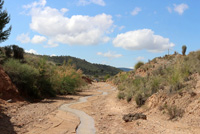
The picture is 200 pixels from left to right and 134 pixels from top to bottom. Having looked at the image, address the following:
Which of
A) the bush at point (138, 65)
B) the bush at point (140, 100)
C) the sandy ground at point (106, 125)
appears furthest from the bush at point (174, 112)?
the bush at point (138, 65)

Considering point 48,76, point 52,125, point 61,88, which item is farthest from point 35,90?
point 52,125

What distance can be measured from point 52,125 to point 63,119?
1.43 meters

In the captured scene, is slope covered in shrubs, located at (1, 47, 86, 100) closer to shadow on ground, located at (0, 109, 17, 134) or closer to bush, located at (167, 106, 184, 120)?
shadow on ground, located at (0, 109, 17, 134)

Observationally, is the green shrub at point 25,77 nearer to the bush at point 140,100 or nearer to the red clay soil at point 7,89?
the red clay soil at point 7,89

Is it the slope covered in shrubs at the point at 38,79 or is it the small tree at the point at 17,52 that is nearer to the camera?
the slope covered in shrubs at the point at 38,79

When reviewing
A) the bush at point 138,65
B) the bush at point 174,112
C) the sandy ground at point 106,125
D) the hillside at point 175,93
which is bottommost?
the sandy ground at point 106,125

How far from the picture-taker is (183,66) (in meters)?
14.5

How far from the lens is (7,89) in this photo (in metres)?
15.6

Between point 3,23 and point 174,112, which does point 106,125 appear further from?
point 3,23

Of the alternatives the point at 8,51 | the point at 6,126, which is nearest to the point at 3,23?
the point at 8,51

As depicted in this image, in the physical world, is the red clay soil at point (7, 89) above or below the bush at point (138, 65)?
below

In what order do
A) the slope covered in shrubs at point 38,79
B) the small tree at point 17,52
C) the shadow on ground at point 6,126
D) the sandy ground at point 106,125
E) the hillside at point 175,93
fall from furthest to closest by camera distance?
the small tree at point 17,52
the slope covered in shrubs at point 38,79
the hillside at point 175,93
the sandy ground at point 106,125
the shadow on ground at point 6,126

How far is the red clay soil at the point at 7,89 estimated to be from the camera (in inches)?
596

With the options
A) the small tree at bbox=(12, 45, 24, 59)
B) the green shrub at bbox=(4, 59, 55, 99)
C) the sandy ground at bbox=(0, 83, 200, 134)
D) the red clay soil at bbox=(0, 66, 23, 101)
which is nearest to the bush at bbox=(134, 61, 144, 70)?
the small tree at bbox=(12, 45, 24, 59)
